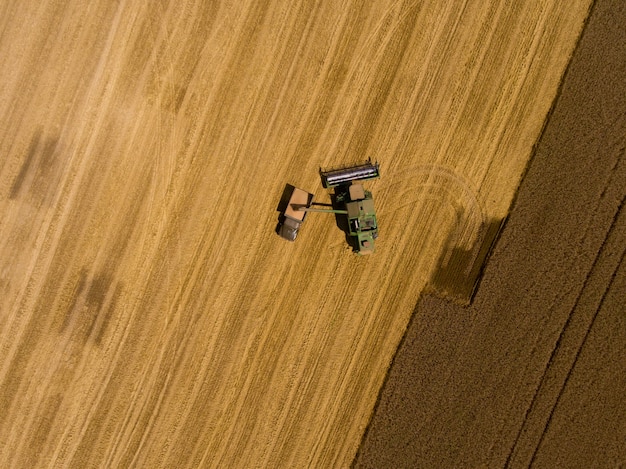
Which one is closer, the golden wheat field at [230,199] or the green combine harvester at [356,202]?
the green combine harvester at [356,202]

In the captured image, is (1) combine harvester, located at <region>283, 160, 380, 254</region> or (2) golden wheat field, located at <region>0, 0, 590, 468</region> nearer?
(1) combine harvester, located at <region>283, 160, 380, 254</region>

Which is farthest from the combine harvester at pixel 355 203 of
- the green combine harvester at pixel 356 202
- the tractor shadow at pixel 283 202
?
the tractor shadow at pixel 283 202

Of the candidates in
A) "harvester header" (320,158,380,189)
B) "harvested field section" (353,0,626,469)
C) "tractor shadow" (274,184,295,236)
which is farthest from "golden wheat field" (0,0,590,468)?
"harvested field section" (353,0,626,469)

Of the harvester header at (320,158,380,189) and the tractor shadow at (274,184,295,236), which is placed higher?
the harvester header at (320,158,380,189)

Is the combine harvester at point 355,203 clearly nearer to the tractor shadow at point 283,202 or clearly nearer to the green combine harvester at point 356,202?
the green combine harvester at point 356,202

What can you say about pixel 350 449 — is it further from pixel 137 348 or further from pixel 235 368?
pixel 137 348

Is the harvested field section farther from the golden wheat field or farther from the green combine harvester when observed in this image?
the green combine harvester
